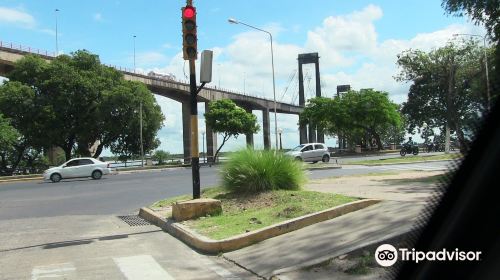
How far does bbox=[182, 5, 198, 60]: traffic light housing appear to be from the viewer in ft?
39.3

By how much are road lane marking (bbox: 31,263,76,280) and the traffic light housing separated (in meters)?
5.60

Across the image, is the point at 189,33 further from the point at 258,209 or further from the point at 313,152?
the point at 313,152

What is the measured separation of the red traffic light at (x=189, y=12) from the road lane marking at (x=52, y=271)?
611 centimetres

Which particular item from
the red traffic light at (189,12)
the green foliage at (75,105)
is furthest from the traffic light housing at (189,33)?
the green foliage at (75,105)

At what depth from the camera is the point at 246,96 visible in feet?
293

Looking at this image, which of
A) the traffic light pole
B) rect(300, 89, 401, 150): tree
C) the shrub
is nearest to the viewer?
the traffic light pole

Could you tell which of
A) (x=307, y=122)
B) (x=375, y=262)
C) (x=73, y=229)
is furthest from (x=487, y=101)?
(x=307, y=122)

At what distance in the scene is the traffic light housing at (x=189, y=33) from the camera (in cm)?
1198

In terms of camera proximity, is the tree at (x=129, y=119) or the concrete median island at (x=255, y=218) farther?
the tree at (x=129, y=119)

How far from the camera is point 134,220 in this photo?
13281 mm

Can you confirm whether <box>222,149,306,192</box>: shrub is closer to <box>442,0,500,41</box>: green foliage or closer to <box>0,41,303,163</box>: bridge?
<box>442,0,500,41</box>: green foliage

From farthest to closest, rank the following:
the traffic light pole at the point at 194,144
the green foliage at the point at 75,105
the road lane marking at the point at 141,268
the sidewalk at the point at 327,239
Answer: the green foliage at the point at 75,105
the traffic light pole at the point at 194,144
the road lane marking at the point at 141,268
the sidewalk at the point at 327,239

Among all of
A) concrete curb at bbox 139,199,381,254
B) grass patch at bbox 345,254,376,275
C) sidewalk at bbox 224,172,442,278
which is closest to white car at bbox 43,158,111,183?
concrete curb at bbox 139,199,381,254

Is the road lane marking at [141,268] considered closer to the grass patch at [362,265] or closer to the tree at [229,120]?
the grass patch at [362,265]
